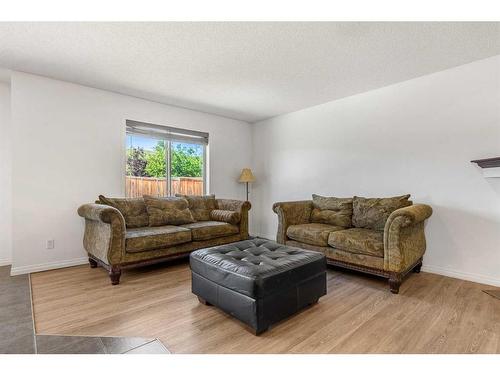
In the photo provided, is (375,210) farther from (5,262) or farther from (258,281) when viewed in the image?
(5,262)

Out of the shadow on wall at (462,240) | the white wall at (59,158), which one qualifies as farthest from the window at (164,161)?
the shadow on wall at (462,240)

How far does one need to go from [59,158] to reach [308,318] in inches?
134

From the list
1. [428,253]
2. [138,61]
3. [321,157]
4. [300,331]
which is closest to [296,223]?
[321,157]

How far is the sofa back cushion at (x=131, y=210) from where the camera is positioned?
3.23 meters

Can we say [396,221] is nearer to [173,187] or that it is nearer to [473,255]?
[473,255]

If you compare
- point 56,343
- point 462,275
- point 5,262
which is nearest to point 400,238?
point 462,275

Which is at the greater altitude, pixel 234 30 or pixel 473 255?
pixel 234 30

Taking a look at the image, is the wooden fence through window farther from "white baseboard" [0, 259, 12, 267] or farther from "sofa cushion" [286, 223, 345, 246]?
"sofa cushion" [286, 223, 345, 246]

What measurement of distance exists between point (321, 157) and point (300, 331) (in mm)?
2961

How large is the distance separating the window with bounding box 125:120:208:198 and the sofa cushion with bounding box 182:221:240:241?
1.04m

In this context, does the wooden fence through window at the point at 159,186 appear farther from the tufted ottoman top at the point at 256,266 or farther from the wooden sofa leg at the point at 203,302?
the wooden sofa leg at the point at 203,302

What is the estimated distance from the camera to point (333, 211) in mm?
3484

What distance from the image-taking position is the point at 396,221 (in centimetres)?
240
